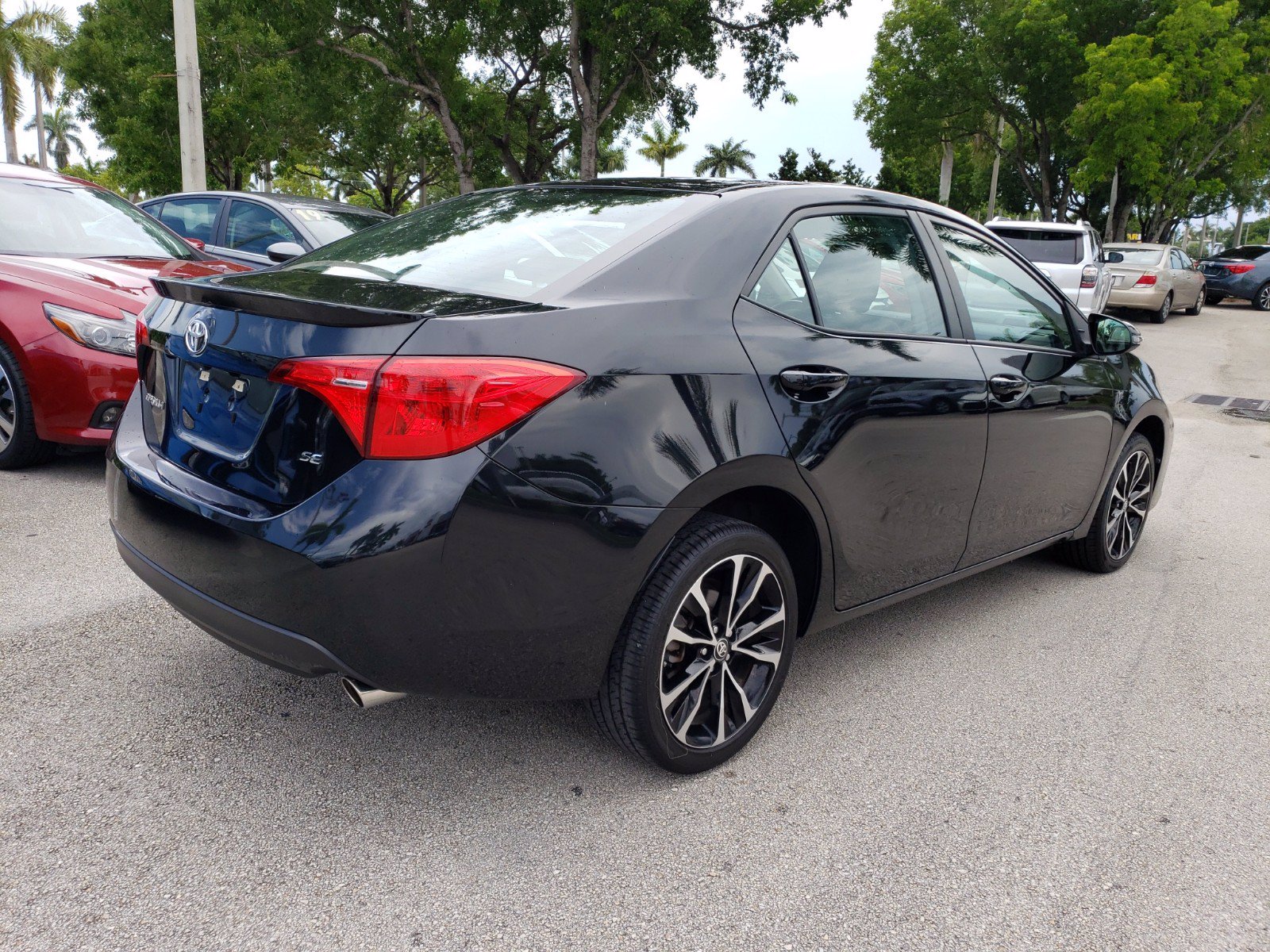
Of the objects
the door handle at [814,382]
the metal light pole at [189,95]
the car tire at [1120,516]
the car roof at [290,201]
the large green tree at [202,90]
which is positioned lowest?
the car tire at [1120,516]

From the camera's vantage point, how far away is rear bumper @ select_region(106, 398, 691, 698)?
2.19m

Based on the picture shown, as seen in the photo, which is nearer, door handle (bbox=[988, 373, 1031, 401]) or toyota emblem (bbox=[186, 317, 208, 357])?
toyota emblem (bbox=[186, 317, 208, 357])

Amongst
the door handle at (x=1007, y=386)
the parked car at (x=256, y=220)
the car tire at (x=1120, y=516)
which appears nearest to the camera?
the door handle at (x=1007, y=386)

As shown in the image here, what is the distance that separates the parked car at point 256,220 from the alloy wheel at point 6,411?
3.05m

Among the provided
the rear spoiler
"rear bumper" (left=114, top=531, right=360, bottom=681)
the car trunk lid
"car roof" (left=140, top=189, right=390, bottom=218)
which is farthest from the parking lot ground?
"car roof" (left=140, top=189, right=390, bottom=218)

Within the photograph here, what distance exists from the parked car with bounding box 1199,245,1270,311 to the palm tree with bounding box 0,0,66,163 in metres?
36.1

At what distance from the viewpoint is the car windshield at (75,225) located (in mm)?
5797

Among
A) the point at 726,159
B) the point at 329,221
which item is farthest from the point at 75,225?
the point at 726,159

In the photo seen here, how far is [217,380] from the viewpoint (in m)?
2.52

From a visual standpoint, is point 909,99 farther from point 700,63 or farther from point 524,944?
point 524,944

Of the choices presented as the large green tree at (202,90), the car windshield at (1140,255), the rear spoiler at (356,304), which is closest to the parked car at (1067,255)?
the car windshield at (1140,255)

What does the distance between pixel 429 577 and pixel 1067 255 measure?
45.5ft

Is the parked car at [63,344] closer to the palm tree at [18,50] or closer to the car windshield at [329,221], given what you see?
the car windshield at [329,221]

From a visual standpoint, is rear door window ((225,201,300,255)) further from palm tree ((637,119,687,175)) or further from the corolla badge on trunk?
palm tree ((637,119,687,175))
